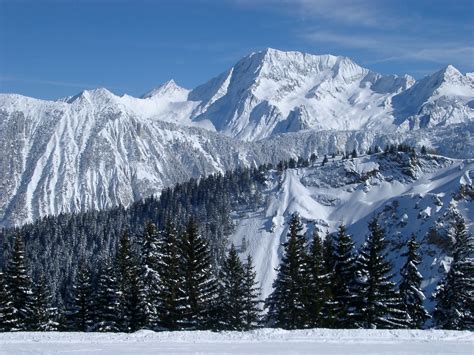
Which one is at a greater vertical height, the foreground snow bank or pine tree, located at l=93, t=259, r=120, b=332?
the foreground snow bank

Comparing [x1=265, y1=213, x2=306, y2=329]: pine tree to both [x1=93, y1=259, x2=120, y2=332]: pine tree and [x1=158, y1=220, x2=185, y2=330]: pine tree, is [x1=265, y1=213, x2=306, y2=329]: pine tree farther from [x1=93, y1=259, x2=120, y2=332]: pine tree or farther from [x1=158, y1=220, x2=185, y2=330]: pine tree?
[x1=93, y1=259, x2=120, y2=332]: pine tree

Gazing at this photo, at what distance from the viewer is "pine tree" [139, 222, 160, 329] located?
41266 millimetres

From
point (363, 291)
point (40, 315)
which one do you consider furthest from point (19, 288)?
point (363, 291)

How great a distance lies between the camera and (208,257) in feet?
136

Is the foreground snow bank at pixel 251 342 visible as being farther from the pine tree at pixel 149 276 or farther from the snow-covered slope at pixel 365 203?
the snow-covered slope at pixel 365 203

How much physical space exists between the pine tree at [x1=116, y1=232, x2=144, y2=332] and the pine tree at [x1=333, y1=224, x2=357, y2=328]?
49.0 feet

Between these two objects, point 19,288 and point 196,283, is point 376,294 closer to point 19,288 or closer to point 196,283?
point 196,283

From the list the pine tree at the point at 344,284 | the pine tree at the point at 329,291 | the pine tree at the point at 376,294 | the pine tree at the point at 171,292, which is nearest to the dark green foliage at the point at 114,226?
the pine tree at the point at 171,292

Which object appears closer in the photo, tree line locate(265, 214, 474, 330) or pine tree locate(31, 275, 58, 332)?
tree line locate(265, 214, 474, 330)

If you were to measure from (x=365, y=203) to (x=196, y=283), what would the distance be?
13355cm

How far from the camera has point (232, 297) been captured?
44188 millimetres

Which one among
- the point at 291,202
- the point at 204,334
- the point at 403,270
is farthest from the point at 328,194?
the point at 204,334

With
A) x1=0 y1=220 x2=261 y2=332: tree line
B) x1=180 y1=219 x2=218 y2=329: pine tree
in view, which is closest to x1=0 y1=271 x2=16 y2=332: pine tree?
x1=0 y1=220 x2=261 y2=332: tree line

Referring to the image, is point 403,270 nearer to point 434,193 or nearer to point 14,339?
point 14,339
